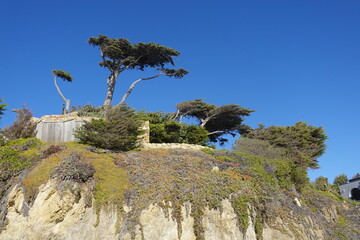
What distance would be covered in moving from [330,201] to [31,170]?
17.4 m

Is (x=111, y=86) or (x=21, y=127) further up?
(x=111, y=86)

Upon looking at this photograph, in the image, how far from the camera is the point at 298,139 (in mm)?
27719

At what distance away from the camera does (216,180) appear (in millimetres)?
14641

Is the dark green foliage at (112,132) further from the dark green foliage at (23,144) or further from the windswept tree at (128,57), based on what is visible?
the windswept tree at (128,57)

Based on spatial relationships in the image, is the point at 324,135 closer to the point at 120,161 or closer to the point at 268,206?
the point at 268,206

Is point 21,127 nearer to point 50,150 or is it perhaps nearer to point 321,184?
point 50,150

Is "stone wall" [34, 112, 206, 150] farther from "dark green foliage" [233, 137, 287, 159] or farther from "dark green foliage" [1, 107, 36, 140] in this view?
"dark green foliage" [233, 137, 287, 159]

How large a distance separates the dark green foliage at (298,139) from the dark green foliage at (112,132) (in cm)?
1217

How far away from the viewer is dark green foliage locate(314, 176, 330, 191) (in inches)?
1094

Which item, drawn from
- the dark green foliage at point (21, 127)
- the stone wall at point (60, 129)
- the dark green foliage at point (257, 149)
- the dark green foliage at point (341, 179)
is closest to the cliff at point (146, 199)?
the stone wall at point (60, 129)

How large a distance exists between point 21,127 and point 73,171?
857 cm

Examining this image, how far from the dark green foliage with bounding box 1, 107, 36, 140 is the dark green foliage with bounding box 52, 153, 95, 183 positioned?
7.13m

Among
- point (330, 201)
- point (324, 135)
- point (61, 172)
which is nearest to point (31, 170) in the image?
point (61, 172)

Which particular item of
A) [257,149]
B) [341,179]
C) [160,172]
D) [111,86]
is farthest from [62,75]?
[341,179]
